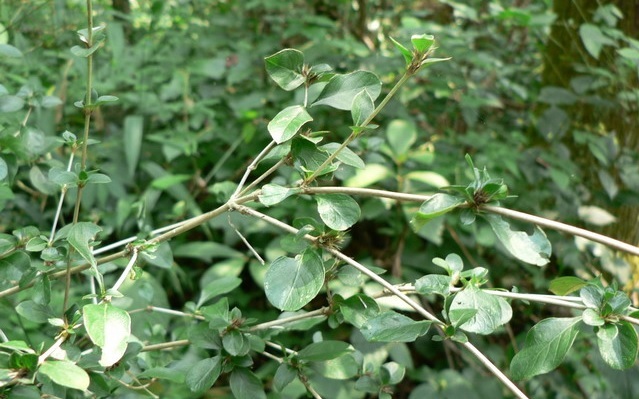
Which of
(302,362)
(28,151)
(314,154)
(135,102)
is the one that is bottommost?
(135,102)

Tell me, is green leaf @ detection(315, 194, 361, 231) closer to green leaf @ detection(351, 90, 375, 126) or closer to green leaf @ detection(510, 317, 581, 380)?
green leaf @ detection(351, 90, 375, 126)

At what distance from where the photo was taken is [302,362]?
867 millimetres

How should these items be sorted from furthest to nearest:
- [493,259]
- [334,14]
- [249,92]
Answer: [334,14] → [249,92] → [493,259]

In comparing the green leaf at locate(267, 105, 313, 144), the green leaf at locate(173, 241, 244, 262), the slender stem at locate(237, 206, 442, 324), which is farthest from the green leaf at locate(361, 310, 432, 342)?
the green leaf at locate(173, 241, 244, 262)

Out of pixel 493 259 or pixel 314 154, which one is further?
pixel 493 259

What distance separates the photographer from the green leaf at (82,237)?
0.70 metres

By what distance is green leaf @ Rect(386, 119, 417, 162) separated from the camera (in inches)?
76.4

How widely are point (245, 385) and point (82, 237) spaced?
10.5 inches

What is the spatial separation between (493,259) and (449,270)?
1426 mm

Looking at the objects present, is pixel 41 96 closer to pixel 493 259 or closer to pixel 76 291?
pixel 76 291

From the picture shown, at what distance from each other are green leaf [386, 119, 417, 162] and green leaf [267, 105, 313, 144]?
120 centimetres

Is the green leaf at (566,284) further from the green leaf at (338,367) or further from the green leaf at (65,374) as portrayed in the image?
the green leaf at (65,374)

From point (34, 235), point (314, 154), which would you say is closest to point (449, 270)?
point (314, 154)

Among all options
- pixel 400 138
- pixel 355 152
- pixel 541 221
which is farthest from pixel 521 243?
pixel 400 138
